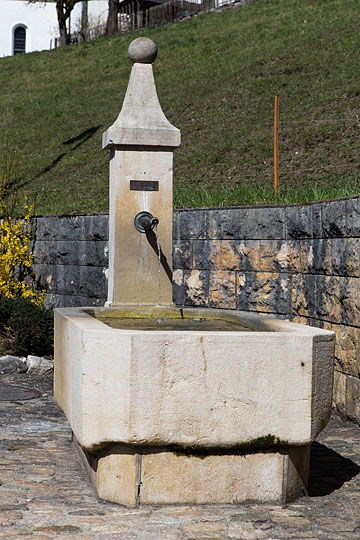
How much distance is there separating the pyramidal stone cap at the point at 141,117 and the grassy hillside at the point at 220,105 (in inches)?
95.6

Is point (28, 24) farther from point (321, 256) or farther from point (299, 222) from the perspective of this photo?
point (321, 256)

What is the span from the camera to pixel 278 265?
8594 mm

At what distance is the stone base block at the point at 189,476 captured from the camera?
4.75 m

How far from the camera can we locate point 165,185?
24.7 feet

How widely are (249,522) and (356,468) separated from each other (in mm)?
1581

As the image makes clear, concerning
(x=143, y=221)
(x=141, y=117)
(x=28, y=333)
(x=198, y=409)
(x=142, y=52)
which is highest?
(x=142, y=52)

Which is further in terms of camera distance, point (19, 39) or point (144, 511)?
point (19, 39)

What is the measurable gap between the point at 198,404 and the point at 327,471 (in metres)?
1.57

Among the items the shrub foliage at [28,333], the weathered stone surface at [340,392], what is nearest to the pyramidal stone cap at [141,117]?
the weathered stone surface at [340,392]

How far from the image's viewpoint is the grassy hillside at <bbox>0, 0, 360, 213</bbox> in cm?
1417

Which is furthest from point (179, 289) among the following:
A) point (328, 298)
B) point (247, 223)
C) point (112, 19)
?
point (112, 19)

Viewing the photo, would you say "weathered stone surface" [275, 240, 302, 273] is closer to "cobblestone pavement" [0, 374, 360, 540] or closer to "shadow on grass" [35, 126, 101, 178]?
"cobblestone pavement" [0, 374, 360, 540]

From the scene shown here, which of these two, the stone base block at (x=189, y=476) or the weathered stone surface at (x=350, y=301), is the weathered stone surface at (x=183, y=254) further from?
the stone base block at (x=189, y=476)

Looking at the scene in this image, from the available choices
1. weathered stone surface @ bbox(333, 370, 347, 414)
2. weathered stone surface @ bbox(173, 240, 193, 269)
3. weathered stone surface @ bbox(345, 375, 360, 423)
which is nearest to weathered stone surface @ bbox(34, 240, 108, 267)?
weathered stone surface @ bbox(173, 240, 193, 269)
